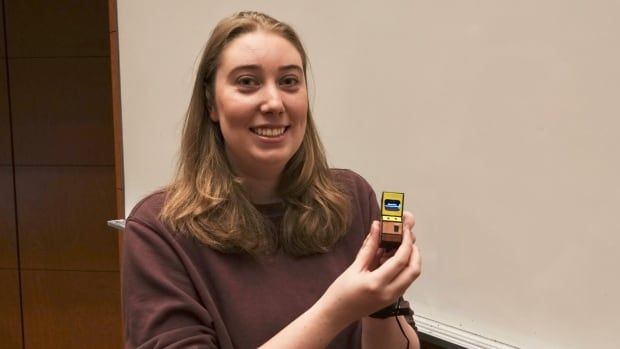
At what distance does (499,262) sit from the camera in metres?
1.24

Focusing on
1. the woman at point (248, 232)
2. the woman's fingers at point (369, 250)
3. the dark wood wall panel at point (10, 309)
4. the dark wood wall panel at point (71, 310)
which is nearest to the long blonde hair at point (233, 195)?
the woman at point (248, 232)

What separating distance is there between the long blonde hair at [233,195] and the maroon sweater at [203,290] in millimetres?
29

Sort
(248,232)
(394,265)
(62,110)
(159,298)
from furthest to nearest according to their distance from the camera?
1. (62,110)
2. (248,232)
3. (159,298)
4. (394,265)

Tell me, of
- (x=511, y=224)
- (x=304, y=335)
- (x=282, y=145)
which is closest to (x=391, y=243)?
(x=304, y=335)

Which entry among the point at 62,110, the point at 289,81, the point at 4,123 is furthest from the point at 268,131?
the point at 4,123

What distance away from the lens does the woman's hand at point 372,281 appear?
2.81 feet

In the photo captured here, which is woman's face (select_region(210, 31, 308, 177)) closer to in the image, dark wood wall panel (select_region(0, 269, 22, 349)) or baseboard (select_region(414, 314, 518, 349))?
baseboard (select_region(414, 314, 518, 349))

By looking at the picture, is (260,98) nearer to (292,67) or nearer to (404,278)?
(292,67)

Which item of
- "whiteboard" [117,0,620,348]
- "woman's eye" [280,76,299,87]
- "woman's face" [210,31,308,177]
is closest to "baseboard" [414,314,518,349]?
"whiteboard" [117,0,620,348]

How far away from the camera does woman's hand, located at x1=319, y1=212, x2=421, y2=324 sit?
0.86m

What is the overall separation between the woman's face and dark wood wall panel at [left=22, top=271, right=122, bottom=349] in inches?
96.6

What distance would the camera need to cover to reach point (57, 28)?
3066 millimetres

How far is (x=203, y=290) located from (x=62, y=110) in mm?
2470

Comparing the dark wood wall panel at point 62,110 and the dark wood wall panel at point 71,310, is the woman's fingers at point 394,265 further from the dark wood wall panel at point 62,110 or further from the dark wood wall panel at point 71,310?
the dark wood wall panel at point 71,310
